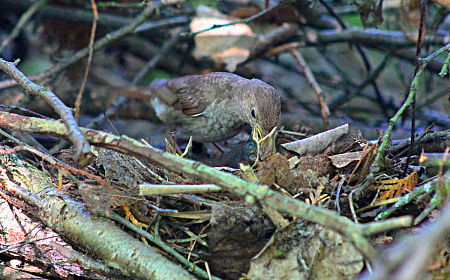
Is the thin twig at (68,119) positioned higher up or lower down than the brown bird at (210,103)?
higher up

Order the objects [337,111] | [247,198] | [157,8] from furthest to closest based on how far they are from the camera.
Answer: [337,111] < [157,8] < [247,198]

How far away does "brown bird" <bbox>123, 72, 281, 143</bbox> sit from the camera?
414cm

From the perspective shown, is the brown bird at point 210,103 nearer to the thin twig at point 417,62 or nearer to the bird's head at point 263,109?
the bird's head at point 263,109

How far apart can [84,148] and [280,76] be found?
236 inches

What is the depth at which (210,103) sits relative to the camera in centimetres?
457

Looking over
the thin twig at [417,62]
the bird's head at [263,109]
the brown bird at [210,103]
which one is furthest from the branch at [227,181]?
the brown bird at [210,103]

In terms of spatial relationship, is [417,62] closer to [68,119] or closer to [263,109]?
[263,109]

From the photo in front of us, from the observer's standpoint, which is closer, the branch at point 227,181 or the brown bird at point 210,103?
the branch at point 227,181

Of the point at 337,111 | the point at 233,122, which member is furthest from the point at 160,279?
the point at 337,111

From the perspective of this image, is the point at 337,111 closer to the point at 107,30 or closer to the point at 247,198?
the point at 107,30

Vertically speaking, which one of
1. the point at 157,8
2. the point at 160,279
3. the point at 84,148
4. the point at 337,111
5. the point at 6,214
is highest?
the point at 157,8

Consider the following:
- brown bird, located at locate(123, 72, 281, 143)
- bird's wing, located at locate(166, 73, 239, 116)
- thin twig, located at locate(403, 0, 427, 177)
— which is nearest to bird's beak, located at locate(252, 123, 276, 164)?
brown bird, located at locate(123, 72, 281, 143)

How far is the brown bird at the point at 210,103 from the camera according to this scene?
4.14 metres

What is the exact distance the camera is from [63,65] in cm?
473
